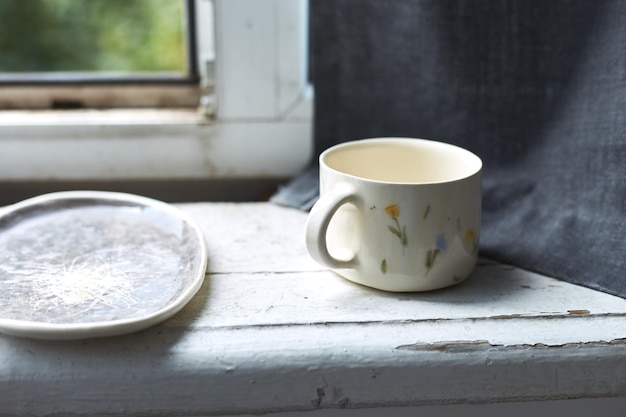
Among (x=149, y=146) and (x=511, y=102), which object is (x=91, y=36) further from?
(x=511, y=102)

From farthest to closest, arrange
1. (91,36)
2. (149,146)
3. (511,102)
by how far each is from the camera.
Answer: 1. (91,36)
2. (149,146)
3. (511,102)

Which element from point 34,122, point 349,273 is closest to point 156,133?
point 34,122

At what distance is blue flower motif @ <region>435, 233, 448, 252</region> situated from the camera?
0.51 metres

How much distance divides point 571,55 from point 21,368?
0.47 meters

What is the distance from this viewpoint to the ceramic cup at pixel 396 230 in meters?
0.50

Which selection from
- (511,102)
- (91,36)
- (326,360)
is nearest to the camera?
(326,360)

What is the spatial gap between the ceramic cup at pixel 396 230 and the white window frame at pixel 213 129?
0.74 feet

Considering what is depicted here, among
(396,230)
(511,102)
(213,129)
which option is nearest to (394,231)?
(396,230)

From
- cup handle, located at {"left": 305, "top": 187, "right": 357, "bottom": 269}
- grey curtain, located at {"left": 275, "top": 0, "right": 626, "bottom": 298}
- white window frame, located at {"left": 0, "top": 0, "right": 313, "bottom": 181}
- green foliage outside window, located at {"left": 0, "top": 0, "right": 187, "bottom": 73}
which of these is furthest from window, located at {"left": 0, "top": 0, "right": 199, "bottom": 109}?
cup handle, located at {"left": 305, "top": 187, "right": 357, "bottom": 269}

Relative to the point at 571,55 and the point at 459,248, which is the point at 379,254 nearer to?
the point at 459,248

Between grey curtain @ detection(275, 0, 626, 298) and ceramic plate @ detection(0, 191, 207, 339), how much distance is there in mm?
154

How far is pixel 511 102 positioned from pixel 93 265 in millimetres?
379

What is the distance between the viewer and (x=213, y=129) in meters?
0.76

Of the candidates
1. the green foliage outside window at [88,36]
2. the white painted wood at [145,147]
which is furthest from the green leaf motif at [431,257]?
the green foliage outside window at [88,36]
